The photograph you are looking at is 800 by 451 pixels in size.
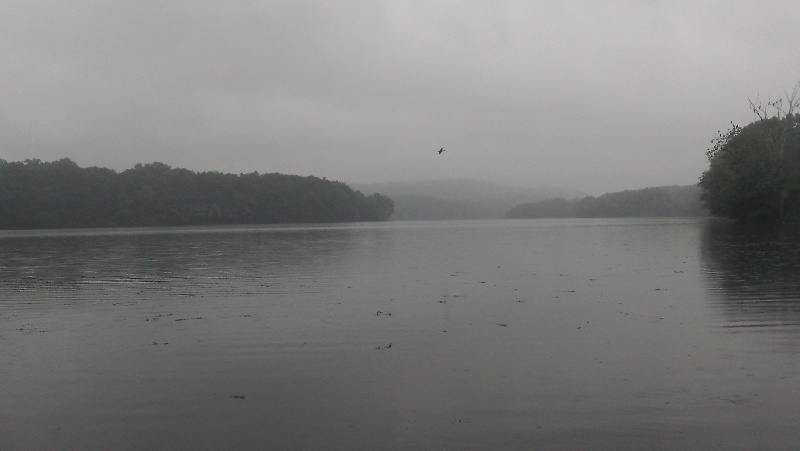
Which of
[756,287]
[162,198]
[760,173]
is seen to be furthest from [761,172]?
[162,198]

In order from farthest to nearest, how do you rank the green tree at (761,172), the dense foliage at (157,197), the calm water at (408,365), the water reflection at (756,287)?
the dense foliage at (157,197)
the green tree at (761,172)
the water reflection at (756,287)
the calm water at (408,365)

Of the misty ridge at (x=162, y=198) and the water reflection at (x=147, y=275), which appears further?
the misty ridge at (x=162, y=198)

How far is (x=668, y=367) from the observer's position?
28.7 ft

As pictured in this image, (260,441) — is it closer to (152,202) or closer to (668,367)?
(668,367)

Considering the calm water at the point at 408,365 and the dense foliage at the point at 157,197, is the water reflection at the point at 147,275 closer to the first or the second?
the calm water at the point at 408,365

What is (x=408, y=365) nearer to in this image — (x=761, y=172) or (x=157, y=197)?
(x=761, y=172)

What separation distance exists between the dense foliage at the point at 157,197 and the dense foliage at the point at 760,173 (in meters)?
111

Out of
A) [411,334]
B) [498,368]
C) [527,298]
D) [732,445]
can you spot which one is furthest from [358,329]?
[732,445]

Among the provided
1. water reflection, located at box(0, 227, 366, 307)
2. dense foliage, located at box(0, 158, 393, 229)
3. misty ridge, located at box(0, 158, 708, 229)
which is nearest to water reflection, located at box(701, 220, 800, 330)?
water reflection, located at box(0, 227, 366, 307)

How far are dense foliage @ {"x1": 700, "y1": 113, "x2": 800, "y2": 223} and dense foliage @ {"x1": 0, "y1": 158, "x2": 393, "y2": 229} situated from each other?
11082 centimetres

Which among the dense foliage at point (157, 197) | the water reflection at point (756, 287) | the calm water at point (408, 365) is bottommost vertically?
the calm water at point (408, 365)

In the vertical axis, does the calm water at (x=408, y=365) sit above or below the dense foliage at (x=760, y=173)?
below

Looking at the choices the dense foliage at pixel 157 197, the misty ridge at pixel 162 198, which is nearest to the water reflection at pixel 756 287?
the misty ridge at pixel 162 198

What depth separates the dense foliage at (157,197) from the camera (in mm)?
121812
